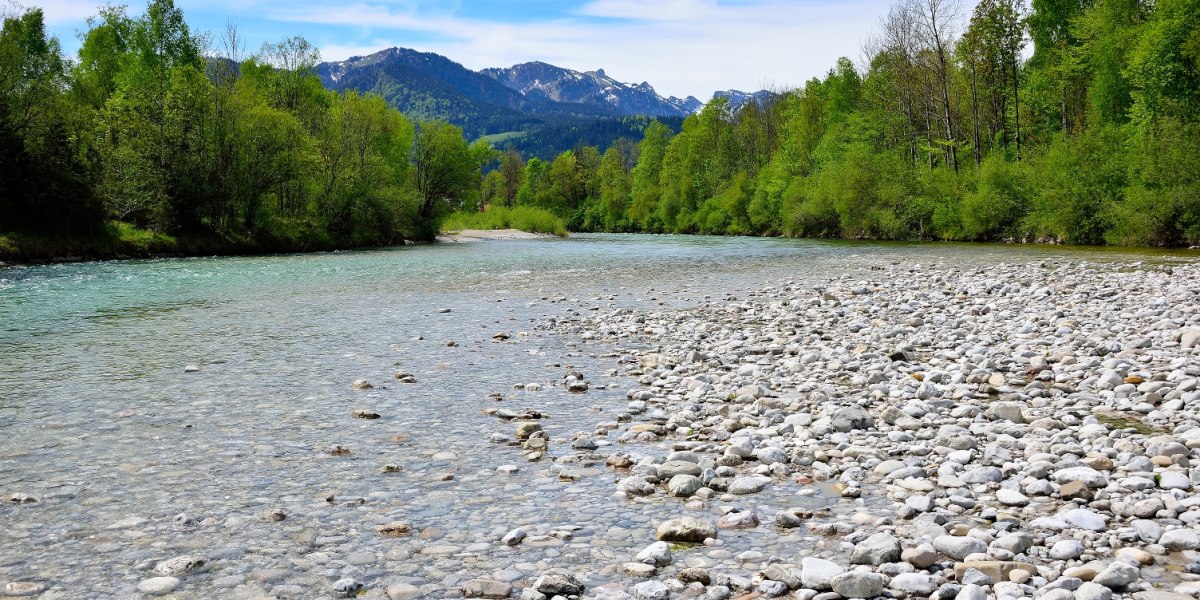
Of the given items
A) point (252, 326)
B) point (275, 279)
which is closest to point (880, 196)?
point (275, 279)

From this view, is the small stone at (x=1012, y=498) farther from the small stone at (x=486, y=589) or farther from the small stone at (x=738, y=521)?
the small stone at (x=486, y=589)

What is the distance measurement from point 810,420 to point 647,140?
120 meters

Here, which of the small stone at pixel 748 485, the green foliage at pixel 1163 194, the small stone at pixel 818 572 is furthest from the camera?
the green foliage at pixel 1163 194

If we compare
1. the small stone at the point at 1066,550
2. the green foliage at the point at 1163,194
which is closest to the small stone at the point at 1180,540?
the small stone at the point at 1066,550

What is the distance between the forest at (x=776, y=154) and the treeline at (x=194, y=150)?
0.14 m

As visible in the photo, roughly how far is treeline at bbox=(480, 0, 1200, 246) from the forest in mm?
168

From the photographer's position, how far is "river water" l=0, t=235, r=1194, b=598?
4.78m

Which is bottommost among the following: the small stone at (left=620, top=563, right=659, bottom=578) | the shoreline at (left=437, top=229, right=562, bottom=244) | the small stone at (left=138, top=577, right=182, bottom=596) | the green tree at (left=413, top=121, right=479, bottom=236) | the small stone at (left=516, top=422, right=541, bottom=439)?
the small stone at (left=620, top=563, right=659, bottom=578)

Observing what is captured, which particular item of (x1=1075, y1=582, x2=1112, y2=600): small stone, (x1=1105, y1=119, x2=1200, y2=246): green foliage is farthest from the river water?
(x1=1105, y1=119, x2=1200, y2=246): green foliage

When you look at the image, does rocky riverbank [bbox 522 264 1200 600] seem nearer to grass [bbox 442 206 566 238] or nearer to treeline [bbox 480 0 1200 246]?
treeline [bbox 480 0 1200 246]

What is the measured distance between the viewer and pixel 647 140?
124 meters

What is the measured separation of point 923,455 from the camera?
21.5ft

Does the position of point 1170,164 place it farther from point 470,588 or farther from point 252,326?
point 470,588

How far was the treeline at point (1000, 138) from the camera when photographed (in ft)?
128
